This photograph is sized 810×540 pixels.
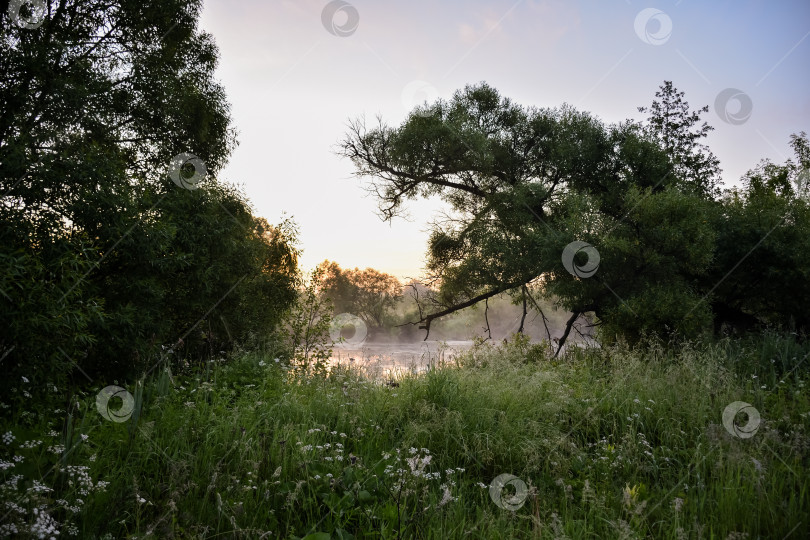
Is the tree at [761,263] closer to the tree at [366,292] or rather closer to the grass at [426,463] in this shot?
the grass at [426,463]

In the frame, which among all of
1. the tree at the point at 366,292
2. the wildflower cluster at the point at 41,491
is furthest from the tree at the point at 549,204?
the wildflower cluster at the point at 41,491

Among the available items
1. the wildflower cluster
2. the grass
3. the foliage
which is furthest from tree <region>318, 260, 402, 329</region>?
the wildflower cluster

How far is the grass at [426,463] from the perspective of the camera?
10.1ft

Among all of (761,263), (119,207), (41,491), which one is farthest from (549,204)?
(41,491)

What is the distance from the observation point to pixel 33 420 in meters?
4.46

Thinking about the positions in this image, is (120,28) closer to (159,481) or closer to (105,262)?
(105,262)

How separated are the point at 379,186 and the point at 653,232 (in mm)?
8410

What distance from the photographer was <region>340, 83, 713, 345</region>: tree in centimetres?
1092

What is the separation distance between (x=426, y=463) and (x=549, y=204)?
11543 millimetres

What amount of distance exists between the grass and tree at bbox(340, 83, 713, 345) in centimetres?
514

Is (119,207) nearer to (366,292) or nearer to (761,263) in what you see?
(761,263)

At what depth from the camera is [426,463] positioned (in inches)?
126

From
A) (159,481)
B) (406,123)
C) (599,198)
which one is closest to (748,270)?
(599,198)

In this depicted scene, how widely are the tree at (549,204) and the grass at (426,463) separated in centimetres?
514
